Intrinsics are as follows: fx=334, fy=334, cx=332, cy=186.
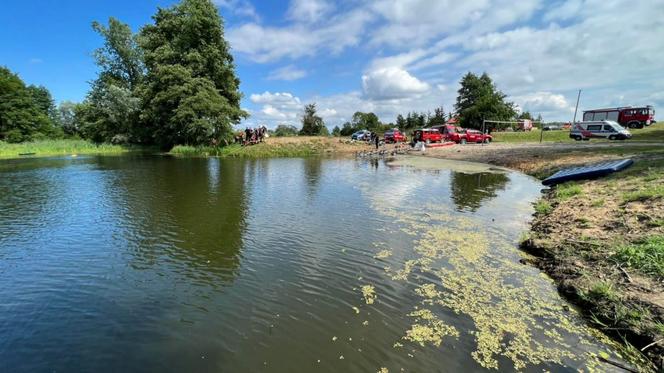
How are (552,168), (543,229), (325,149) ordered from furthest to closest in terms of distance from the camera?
(325,149), (552,168), (543,229)

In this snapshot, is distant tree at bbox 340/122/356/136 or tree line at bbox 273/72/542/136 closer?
tree line at bbox 273/72/542/136

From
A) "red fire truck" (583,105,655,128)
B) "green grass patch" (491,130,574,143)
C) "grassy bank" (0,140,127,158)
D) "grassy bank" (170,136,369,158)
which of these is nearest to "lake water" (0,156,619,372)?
"grassy bank" (170,136,369,158)

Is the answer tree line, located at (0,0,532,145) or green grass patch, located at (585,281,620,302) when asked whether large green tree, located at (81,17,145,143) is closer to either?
tree line, located at (0,0,532,145)

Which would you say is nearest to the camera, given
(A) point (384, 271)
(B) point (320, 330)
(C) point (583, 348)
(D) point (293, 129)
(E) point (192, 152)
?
(C) point (583, 348)

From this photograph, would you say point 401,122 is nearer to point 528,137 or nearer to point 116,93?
point 528,137

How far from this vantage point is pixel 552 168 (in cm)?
2219

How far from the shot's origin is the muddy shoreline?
17.3 ft

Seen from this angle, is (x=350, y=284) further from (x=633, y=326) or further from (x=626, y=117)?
(x=626, y=117)

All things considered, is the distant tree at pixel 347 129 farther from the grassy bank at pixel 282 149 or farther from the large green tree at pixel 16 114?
the large green tree at pixel 16 114

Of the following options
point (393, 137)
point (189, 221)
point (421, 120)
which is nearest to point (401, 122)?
point (421, 120)

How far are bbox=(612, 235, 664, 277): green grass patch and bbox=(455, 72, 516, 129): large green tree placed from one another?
59086mm

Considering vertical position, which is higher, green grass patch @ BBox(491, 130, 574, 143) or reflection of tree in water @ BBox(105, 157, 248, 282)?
green grass patch @ BBox(491, 130, 574, 143)

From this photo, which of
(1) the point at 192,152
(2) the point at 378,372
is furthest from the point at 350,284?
(1) the point at 192,152

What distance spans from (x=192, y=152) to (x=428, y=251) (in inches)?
1513
